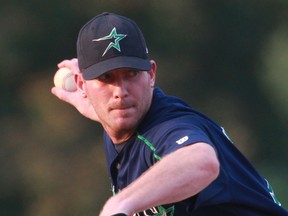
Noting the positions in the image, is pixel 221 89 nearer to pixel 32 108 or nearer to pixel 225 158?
pixel 32 108

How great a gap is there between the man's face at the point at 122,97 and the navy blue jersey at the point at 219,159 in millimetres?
50

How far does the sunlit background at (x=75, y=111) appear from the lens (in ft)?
26.7

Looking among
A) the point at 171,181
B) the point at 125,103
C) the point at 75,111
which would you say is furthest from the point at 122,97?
the point at 75,111

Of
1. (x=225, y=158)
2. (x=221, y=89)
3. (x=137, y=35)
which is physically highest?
(x=137, y=35)

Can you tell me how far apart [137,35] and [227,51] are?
482 cm

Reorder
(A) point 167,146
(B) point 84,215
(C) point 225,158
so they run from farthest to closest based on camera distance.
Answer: (B) point 84,215, (C) point 225,158, (A) point 167,146

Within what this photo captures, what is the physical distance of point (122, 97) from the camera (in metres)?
3.53

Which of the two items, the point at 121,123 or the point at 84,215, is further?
the point at 84,215

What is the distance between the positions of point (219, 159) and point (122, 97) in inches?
16.6

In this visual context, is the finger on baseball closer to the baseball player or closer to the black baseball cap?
the baseball player

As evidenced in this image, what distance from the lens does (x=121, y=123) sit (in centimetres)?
362

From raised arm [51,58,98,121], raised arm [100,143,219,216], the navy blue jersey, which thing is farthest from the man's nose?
raised arm [51,58,98,121]

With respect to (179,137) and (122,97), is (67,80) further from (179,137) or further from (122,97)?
(179,137)

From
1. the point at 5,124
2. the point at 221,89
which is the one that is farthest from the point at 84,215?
the point at 221,89
